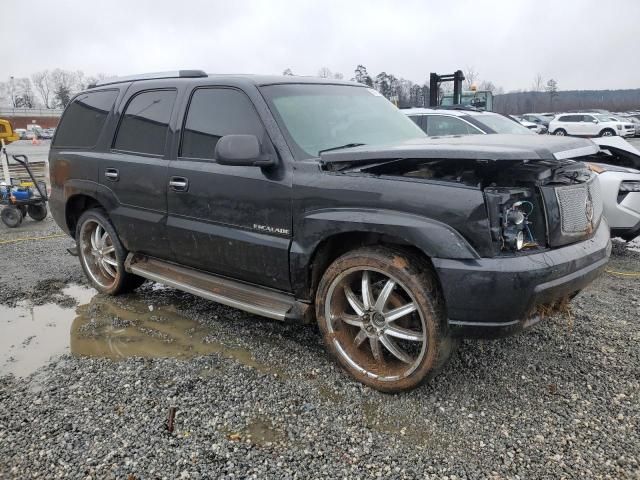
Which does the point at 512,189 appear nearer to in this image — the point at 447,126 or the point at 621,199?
the point at 621,199

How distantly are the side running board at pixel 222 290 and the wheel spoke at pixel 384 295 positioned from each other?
1.85 feet

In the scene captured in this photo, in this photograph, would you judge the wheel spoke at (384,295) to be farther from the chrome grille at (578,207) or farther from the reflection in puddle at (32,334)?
the reflection in puddle at (32,334)

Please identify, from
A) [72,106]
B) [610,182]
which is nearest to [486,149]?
[610,182]

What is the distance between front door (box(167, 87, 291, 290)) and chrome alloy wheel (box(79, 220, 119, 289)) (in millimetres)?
1167

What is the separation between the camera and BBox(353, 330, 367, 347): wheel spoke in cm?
316

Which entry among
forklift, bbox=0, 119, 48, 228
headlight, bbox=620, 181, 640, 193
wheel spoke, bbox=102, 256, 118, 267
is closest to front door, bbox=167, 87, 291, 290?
wheel spoke, bbox=102, 256, 118, 267

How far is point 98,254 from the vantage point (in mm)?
4992

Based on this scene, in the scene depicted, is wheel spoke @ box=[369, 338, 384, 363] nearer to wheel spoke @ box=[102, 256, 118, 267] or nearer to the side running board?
the side running board

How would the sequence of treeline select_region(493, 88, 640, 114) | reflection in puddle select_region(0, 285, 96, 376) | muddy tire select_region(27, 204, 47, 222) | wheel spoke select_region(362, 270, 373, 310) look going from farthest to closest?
treeline select_region(493, 88, 640, 114), muddy tire select_region(27, 204, 47, 222), reflection in puddle select_region(0, 285, 96, 376), wheel spoke select_region(362, 270, 373, 310)

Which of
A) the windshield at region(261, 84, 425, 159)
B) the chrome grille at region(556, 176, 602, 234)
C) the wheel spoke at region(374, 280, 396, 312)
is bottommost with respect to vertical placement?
the wheel spoke at region(374, 280, 396, 312)

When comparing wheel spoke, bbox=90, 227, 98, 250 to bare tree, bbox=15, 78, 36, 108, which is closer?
wheel spoke, bbox=90, 227, 98, 250

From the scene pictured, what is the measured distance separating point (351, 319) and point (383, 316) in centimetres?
26

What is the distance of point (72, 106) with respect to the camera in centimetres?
508

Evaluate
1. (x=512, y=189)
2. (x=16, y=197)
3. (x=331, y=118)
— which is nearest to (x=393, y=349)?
(x=512, y=189)
